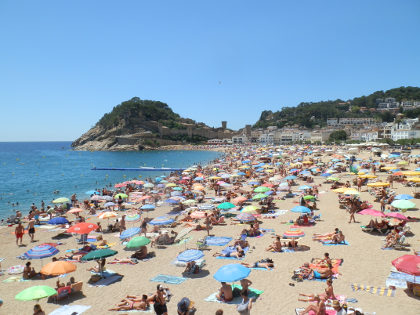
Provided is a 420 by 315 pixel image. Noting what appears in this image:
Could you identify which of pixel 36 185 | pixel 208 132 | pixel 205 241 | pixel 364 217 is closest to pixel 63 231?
pixel 205 241

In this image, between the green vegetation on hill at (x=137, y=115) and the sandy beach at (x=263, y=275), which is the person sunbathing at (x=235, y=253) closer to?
the sandy beach at (x=263, y=275)

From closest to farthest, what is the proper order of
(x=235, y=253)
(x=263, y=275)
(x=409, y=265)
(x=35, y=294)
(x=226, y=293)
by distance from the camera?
1. (x=35, y=294)
2. (x=409, y=265)
3. (x=226, y=293)
4. (x=263, y=275)
5. (x=235, y=253)

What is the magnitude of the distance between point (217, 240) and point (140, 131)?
90605 mm

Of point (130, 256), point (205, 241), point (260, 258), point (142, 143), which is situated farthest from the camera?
point (142, 143)

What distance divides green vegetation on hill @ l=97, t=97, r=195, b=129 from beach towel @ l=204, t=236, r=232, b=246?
9092 centimetres

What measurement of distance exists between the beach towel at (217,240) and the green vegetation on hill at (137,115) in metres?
90.9

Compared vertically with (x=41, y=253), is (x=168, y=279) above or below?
below

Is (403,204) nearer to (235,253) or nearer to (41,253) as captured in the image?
(235,253)

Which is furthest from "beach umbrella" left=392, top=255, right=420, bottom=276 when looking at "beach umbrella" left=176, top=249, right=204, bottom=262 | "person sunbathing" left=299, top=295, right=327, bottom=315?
"beach umbrella" left=176, top=249, right=204, bottom=262

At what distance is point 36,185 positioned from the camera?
31453 millimetres

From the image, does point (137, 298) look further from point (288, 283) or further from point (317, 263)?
point (317, 263)

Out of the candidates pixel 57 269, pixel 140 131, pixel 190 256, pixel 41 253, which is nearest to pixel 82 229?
pixel 41 253

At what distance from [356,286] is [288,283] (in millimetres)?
1459

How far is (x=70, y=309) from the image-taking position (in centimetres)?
636
